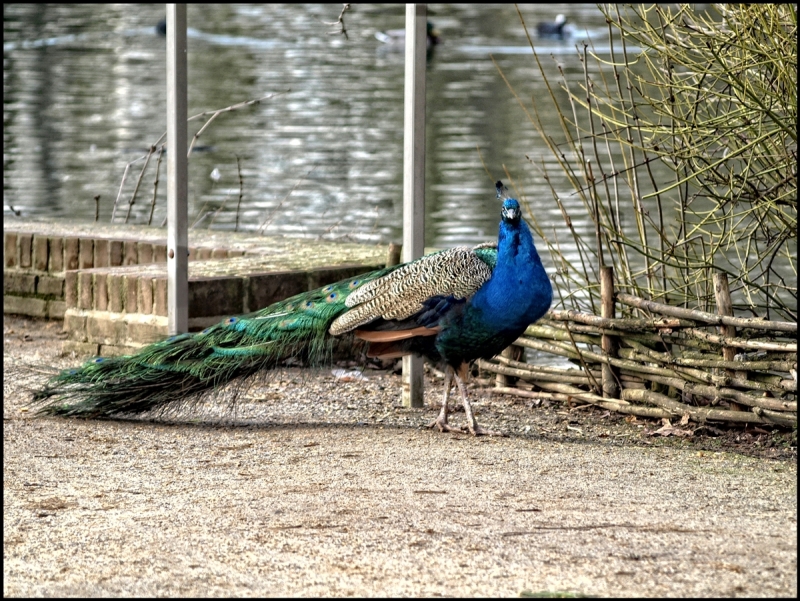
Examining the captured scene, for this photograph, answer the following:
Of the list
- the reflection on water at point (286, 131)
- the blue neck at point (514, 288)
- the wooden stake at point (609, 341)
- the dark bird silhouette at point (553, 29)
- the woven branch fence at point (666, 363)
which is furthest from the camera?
the dark bird silhouette at point (553, 29)

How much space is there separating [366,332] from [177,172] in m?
1.57

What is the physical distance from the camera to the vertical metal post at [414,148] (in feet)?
21.5

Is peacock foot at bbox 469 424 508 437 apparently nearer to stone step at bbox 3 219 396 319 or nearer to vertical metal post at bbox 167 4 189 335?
vertical metal post at bbox 167 4 189 335

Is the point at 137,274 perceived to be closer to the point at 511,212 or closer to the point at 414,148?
the point at 414,148

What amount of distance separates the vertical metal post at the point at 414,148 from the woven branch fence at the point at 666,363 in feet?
2.32

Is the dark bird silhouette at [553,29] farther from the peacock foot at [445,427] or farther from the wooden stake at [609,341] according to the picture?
the peacock foot at [445,427]

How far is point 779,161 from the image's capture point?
20.5ft

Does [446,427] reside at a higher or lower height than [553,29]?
lower

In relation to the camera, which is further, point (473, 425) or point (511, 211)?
point (473, 425)

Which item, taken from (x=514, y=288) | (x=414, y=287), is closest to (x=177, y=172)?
(x=414, y=287)

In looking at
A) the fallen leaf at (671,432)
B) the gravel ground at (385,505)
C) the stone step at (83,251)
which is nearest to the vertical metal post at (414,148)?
the gravel ground at (385,505)

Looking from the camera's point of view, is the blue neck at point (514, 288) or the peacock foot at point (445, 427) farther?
the peacock foot at point (445, 427)

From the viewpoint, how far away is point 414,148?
6648 millimetres

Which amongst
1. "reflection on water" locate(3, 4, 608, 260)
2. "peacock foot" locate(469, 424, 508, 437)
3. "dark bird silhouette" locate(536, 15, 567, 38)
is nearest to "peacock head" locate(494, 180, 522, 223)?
"peacock foot" locate(469, 424, 508, 437)
